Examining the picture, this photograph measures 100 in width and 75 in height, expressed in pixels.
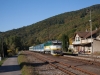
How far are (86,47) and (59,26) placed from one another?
13090 cm

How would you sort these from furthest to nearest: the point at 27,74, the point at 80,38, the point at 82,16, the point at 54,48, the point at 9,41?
the point at 82,16 < the point at 9,41 < the point at 80,38 < the point at 54,48 < the point at 27,74

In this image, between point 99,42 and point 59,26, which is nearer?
point 99,42

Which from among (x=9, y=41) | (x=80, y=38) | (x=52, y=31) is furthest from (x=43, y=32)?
(x=80, y=38)

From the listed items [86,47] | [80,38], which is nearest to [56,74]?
[86,47]

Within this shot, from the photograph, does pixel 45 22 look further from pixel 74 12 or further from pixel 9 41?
pixel 9 41

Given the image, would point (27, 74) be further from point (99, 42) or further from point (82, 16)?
point (82, 16)

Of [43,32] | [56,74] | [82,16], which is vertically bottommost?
[56,74]

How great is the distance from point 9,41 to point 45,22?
63.2m

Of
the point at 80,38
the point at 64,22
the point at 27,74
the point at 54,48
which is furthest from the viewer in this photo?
the point at 64,22

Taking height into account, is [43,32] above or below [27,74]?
above

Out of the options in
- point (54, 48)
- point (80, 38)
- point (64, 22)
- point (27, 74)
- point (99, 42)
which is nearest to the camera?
point (27, 74)

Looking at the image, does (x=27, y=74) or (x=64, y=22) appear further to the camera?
(x=64, y=22)

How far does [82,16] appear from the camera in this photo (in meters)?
184

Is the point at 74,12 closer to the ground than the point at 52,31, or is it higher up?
higher up
